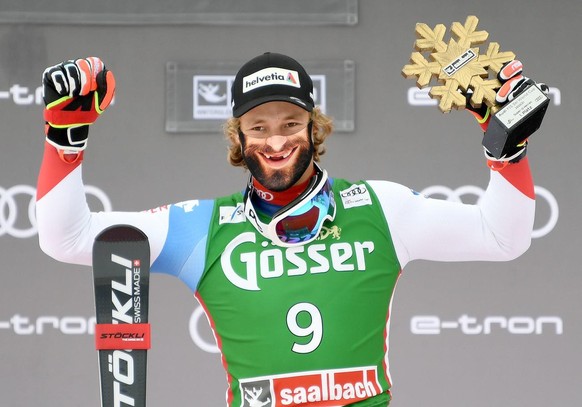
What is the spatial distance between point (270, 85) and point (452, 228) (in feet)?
1.94

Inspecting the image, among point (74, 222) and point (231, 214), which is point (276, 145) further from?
point (74, 222)

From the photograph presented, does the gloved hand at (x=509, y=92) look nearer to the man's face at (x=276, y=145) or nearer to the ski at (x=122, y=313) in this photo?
the man's face at (x=276, y=145)

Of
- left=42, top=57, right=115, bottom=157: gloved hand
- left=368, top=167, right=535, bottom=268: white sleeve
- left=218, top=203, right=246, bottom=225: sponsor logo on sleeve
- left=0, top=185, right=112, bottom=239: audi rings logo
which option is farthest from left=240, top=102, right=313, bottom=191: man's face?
left=0, top=185, right=112, bottom=239: audi rings logo

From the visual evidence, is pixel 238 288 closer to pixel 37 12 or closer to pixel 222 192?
pixel 222 192

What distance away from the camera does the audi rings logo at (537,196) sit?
4.93 metres

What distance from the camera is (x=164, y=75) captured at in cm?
495

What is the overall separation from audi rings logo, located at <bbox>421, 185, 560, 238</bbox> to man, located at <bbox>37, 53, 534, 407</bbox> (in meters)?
1.95

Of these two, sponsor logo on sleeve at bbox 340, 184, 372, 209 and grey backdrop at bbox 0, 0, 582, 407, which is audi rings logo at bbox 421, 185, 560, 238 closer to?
grey backdrop at bbox 0, 0, 582, 407

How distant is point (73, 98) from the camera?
268 centimetres

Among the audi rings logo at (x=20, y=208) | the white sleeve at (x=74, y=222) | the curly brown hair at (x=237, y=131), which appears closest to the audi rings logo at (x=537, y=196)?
the audi rings logo at (x=20, y=208)

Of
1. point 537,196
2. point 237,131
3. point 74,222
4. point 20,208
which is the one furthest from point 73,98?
point 537,196

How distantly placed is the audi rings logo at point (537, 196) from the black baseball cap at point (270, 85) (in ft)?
6.79

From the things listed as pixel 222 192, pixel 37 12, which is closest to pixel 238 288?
pixel 222 192

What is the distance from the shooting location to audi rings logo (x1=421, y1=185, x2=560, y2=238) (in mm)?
4930
